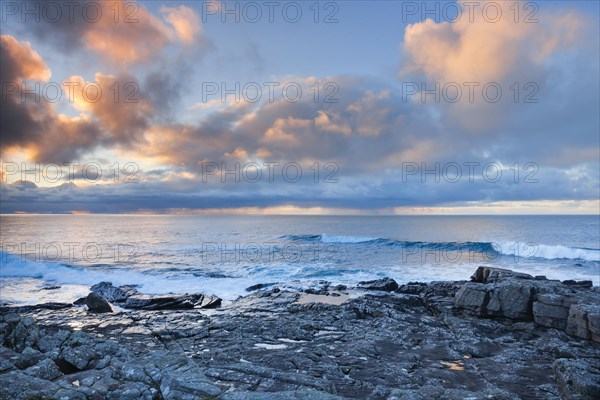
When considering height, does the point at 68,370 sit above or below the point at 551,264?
above

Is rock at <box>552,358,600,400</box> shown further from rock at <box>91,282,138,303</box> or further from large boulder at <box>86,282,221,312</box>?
rock at <box>91,282,138,303</box>

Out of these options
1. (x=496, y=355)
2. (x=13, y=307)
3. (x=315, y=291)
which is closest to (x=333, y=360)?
(x=496, y=355)

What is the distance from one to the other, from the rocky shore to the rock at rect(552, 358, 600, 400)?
0.04 meters

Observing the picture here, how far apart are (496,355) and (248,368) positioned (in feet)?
33.0

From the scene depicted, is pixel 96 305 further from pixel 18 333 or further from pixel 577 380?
pixel 577 380

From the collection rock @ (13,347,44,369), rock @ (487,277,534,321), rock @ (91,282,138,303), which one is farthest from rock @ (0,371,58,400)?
rock @ (487,277,534,321)

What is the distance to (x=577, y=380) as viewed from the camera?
9.55m

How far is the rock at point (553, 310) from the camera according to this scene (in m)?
16.5

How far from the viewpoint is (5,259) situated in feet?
139

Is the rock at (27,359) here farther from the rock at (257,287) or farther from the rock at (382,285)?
the rock at (382,285)

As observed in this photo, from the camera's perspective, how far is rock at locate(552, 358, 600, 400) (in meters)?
9.10

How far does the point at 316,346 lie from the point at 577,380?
8713 mm

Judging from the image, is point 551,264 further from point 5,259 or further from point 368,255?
point 5,259

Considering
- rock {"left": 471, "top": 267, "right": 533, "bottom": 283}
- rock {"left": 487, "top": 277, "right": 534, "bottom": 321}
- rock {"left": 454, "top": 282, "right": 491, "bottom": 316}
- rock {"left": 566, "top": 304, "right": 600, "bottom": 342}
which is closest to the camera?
rock {"left": 566, "top": 304, "right": 600, "bottom": 342}
